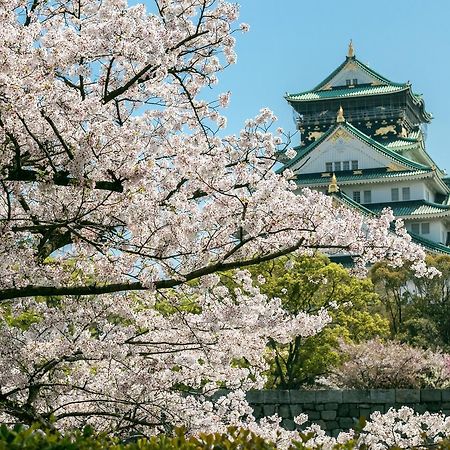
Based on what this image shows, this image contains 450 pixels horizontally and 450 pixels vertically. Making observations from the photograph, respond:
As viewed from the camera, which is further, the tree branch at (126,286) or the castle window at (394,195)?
the castle window at (394,195)

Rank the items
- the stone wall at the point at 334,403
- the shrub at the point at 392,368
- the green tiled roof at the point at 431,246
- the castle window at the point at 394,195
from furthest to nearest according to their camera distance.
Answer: the castle window at the point at 394,195, the green tiled roof at the point at 431,246, the shrub at the point at 392,368, the stone wall at the point at 334,403

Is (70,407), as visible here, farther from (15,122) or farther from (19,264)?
(15,122)

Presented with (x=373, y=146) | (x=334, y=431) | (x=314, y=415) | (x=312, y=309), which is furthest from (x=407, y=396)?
(x=373, y=146)

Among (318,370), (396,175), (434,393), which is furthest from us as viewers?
(396,175)

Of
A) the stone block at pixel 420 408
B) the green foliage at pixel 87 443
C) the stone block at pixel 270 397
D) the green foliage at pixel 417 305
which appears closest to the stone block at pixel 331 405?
the stone block at pixel 270 397

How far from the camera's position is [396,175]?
51094 mm

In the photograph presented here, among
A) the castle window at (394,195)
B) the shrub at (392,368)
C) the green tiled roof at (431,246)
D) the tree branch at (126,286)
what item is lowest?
the shrub at (392,368)

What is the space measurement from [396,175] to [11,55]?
45618 millimetres

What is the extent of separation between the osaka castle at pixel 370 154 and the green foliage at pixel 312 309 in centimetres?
2028

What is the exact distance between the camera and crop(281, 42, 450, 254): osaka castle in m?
50.9

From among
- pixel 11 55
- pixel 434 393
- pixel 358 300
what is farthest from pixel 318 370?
pixel 11 55

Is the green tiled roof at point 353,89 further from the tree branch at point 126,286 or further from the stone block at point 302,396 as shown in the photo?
the tree branch at point 126,286

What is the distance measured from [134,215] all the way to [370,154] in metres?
45.9

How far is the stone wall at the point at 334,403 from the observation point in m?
19.8
